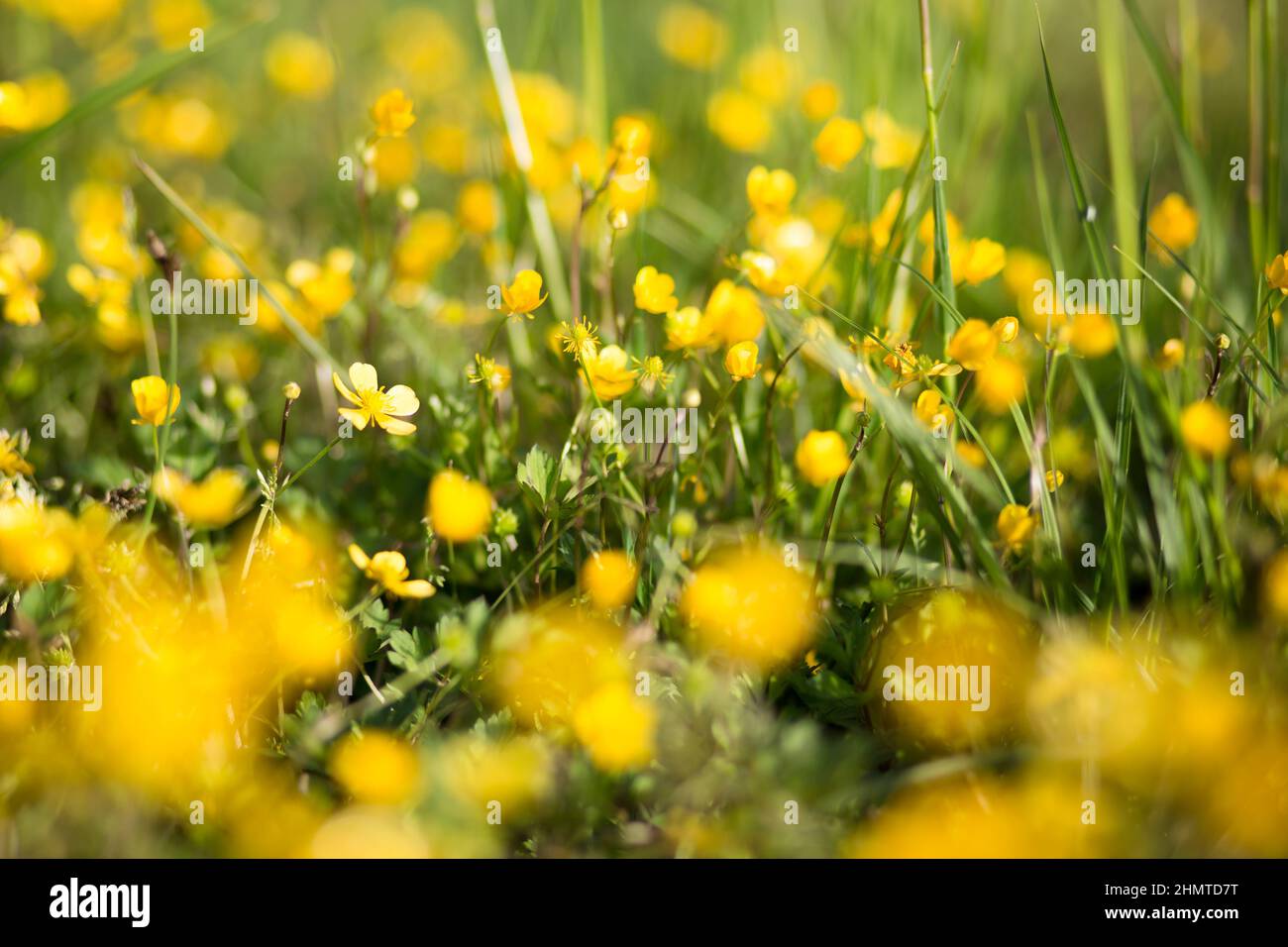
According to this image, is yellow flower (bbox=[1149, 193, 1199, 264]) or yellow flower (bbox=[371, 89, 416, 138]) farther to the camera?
yellow flower (bbox=[1149, 193, 1199, 264])

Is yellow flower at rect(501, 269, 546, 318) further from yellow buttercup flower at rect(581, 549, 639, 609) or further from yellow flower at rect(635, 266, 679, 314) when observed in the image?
yellow buttercup flower at rect(581, 549, 639, 609)

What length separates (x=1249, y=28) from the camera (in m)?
1.25

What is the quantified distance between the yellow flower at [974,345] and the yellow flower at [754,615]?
0.95 feet

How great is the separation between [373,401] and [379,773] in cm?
39

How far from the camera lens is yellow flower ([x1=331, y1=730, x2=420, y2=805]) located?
0.88 m

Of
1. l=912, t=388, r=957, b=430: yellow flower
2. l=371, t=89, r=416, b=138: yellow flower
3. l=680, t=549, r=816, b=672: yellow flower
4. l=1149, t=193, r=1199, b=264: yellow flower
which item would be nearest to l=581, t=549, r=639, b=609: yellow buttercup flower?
l=680, t=549, r=816, b=672: yellow flower

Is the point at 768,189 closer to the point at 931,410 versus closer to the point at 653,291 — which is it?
the point at 653,291

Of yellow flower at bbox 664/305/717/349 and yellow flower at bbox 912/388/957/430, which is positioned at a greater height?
yellow flower at bbox 664/305/717/349

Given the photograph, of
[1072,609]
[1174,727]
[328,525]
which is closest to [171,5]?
[328,525]

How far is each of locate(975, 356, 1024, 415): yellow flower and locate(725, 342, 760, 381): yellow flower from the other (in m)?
0.24

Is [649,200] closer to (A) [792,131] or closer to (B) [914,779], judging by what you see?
(A) [792,131]

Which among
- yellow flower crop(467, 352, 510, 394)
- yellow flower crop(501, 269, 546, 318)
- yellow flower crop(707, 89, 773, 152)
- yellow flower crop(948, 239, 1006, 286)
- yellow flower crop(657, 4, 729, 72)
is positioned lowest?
yellow flower crop(467, 352, 510, 394)

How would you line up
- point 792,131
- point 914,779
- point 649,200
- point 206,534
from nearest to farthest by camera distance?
point 914,779 < point 206,534 < point 649,200 < point 792,131

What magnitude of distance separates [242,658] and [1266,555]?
1.07 meters
